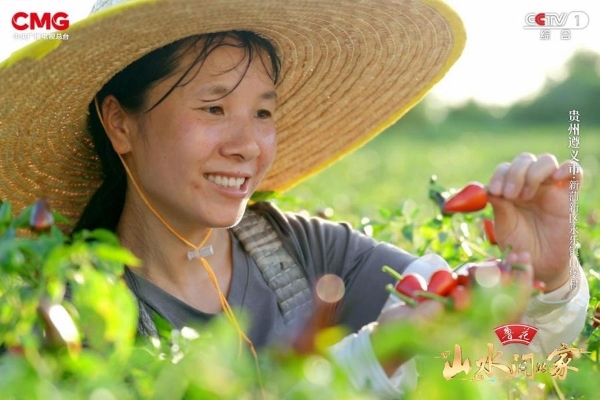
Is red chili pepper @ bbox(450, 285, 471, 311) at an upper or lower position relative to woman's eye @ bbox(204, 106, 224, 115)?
lower

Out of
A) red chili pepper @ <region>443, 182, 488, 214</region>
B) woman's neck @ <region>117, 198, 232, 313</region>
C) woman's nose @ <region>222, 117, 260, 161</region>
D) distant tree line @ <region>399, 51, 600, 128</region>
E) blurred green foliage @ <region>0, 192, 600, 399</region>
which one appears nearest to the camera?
blurred green foliage @ <region>0, 192, 600, 399</region>

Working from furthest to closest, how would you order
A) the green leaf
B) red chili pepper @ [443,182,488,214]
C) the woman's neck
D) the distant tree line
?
the distant tree line → the green leaf → the woman's neck → red chili pepper @ [443,182,488,214]

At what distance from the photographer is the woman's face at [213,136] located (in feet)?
6.92

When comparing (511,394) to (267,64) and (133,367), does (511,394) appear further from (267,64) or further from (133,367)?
(267,64)

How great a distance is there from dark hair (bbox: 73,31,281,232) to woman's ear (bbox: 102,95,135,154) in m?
0.02

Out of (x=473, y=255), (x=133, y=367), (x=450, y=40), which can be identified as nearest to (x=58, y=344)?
(x=133, y=367)

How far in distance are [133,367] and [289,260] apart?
1236 millimetres

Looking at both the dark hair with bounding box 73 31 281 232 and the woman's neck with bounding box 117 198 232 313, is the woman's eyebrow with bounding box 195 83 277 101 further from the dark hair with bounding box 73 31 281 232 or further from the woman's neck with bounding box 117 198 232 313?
the woman's neck with bounding box 117 198 232 313

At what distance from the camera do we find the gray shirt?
2205 millimetres

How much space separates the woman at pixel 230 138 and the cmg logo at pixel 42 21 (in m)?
0.08

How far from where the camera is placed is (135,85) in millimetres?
2232

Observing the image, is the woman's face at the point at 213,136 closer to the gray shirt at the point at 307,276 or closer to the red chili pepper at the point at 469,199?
the gray shirt at the point at 307,276

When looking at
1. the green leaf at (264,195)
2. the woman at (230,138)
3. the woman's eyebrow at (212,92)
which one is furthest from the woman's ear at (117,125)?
the green leaf at (264,195)

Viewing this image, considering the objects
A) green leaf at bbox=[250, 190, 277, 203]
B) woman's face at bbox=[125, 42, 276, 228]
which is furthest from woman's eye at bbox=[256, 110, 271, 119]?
green leaf at bbox=[250, 190, 277, 203]
